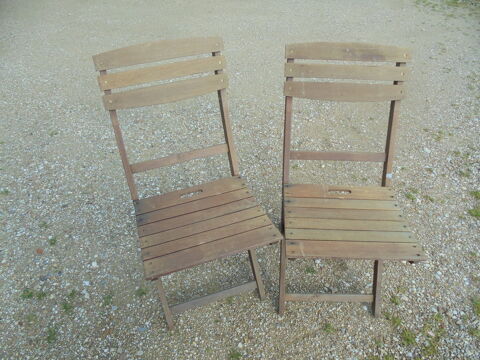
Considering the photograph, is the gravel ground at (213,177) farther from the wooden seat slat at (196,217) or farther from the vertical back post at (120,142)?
the vertical back post at (120,142)

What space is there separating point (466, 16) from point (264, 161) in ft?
22.8

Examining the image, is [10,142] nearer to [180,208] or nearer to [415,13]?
[180,208]

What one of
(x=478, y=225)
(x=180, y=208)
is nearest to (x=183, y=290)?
(x=180, y=208)

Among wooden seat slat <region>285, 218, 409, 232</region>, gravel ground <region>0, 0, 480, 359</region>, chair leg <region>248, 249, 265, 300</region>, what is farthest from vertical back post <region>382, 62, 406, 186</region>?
chair leg <region>248, 249, 265, 300</region>

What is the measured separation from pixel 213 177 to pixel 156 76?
5.58ft

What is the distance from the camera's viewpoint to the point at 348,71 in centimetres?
262

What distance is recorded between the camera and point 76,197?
389 cm

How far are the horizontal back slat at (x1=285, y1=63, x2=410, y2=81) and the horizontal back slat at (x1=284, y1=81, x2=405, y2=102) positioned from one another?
0.06m

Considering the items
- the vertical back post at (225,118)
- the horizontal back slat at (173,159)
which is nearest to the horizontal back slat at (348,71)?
the vertical back post at (225,118)

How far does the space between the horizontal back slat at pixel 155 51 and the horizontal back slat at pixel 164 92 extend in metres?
0.18

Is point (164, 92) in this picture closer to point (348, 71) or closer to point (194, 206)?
point (194, 206)

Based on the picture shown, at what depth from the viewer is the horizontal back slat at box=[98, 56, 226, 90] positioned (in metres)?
2.49

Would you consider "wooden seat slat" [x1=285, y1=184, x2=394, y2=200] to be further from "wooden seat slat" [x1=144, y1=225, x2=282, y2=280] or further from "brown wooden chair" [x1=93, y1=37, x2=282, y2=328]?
"wooden seat slat" [x1=144, y1=225, x2=282, y2=280]

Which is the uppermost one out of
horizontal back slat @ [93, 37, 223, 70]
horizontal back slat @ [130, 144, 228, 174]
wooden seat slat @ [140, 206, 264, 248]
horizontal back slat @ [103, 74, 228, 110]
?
horizontal back slat @ [93, 37, 223, 70]
